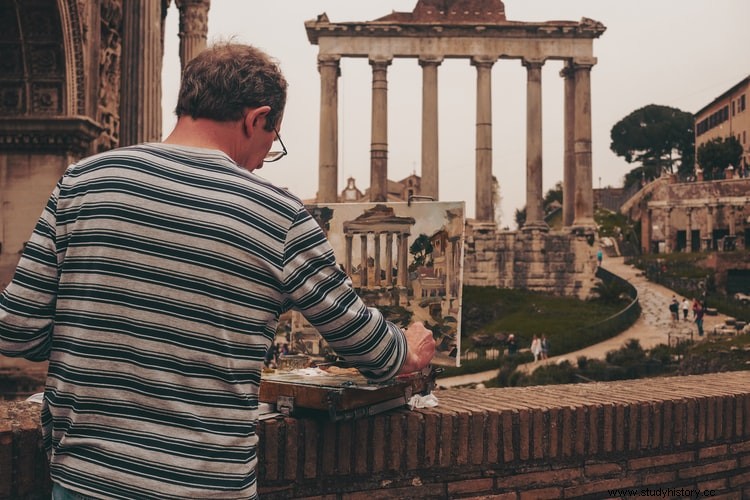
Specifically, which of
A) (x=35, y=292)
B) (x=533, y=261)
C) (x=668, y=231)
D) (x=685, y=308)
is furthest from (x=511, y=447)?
(x=668, y=231)

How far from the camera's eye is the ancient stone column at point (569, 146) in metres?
47.2

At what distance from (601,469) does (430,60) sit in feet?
140

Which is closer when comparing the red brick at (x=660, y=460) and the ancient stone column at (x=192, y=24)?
the red brick at (x=660, y=460)

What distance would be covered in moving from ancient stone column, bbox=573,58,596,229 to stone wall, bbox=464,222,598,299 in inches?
52.5

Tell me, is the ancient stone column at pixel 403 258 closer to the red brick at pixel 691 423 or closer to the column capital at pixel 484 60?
the red brick at pixel 691 423

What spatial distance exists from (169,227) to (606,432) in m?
2.41

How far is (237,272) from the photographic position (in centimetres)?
275

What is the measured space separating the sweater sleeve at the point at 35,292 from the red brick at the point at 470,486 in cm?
185

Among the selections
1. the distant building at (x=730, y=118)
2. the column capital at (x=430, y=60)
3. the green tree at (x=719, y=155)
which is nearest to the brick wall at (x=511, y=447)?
the column capital at (x=430, y=60)


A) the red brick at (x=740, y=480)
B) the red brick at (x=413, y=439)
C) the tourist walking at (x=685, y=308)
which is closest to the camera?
the red brick at (x=413, y=439)

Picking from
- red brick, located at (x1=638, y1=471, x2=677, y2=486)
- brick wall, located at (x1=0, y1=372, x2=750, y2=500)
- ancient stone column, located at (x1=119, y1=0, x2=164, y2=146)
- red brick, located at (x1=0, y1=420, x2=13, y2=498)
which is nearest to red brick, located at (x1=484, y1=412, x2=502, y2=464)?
brick wall, located at (x1=0, y1=372, x2=750, y2=500)

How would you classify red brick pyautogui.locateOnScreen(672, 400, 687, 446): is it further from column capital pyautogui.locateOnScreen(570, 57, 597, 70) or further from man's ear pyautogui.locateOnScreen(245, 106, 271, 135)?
column capital pyautogui.locateOnScreen(570, 57, 597, 70)

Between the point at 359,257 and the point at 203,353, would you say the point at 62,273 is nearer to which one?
the point at 203,353

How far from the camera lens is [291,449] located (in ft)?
11.6
